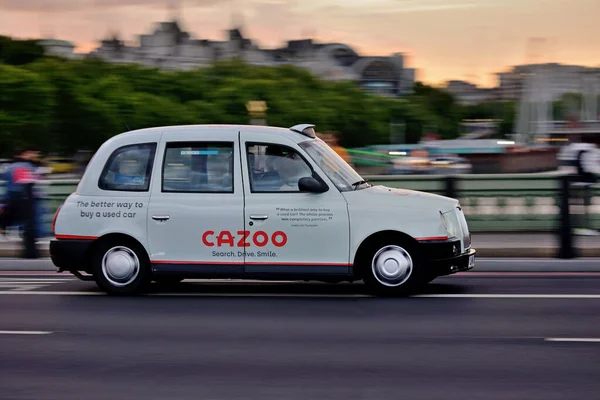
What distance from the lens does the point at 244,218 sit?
9.72m

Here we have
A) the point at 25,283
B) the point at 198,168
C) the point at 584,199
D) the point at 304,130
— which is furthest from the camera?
the point at 584,199

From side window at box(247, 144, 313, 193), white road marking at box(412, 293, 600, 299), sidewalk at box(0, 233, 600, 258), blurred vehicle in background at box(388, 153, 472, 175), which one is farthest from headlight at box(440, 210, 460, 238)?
blurred vehicle in background at box(388, 153, 472, 175)

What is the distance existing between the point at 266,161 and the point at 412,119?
127 metres

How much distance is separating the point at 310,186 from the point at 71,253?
237 centimetres

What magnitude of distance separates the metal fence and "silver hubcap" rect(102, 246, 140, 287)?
470cm

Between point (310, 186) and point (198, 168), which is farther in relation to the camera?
point (198, 168)

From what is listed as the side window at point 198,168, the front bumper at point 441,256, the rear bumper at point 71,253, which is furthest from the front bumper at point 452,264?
the rear bumper at point 71,253

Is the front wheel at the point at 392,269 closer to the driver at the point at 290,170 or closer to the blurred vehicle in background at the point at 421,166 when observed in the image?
the driver at the point at 290,170

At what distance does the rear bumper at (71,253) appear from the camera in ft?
33.2

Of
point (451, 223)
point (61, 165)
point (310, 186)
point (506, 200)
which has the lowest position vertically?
point (451, 223)

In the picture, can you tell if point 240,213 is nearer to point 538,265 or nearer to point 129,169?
point 129,169

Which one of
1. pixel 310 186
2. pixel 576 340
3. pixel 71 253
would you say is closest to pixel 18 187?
pixel 71 253

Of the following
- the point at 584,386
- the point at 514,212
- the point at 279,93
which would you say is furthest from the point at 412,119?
the point at 584,386

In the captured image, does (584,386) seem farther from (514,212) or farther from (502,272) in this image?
(514,212)
